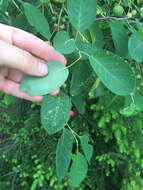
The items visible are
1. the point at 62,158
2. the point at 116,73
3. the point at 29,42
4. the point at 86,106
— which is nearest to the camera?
the point at 116,73

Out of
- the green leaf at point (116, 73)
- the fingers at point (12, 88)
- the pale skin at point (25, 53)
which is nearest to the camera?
the green leaf at point (116, 73)

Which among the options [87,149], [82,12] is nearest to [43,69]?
[82,12]

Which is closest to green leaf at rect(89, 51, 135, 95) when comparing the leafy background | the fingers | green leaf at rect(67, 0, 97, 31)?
the leafy background

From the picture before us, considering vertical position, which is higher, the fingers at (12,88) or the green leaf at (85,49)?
the green leaf at (85,49)

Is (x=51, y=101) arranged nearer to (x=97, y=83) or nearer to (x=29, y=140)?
(x=97, y=83)

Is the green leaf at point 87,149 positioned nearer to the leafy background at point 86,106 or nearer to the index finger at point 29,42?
the leafy background at point 86,106

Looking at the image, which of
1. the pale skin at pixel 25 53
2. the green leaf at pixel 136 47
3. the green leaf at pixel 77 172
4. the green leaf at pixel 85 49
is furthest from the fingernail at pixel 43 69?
the green leaf at pixel 77 172

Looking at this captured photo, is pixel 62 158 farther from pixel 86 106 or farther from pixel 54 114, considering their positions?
pixel 86 106
